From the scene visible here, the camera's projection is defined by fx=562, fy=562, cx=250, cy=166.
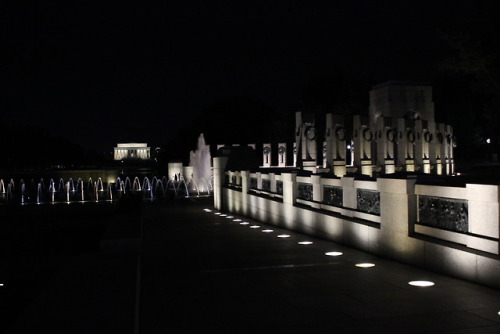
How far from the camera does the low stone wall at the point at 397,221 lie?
7.80 metres

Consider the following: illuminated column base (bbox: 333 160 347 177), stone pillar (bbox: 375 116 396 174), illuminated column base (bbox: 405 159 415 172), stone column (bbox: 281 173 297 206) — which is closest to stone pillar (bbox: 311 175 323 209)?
stone column (bbox: 281 173 297 206)

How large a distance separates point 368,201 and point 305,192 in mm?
3900

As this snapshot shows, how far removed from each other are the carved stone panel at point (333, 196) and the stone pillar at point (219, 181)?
10.7m

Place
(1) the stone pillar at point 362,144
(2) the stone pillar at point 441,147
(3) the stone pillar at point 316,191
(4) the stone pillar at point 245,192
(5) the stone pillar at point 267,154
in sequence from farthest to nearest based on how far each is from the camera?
(5) the stone pillar at point 267,154 → (2) the stone pillar at point 441,147 → (1) the stone pillar at point 362,144 → (4) the stone pillar at point 245,192 → (3) the stone pillar at point 316,191

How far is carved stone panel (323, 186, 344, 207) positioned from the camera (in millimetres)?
12875

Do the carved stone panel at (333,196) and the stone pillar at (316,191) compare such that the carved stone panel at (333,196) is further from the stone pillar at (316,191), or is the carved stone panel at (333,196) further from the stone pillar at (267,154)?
the stone pillar at (267,154)

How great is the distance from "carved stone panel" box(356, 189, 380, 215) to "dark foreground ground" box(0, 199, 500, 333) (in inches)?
35.2

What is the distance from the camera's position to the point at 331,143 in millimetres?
31078

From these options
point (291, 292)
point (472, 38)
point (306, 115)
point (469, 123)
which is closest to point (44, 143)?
point (469, 123)

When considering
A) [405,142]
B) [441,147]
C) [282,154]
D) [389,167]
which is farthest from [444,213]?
[441,147]

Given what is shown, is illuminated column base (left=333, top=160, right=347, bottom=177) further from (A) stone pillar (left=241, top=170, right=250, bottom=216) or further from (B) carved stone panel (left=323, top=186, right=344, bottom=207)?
(B) carved stone panel (left=323, top=186, right=344, bottom=207)

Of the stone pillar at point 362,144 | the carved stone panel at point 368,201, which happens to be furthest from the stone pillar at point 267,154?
the carved stone panel at point 368,201

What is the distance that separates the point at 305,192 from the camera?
1510 centimetres

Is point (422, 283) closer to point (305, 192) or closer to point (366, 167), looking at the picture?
point (305, 192)
